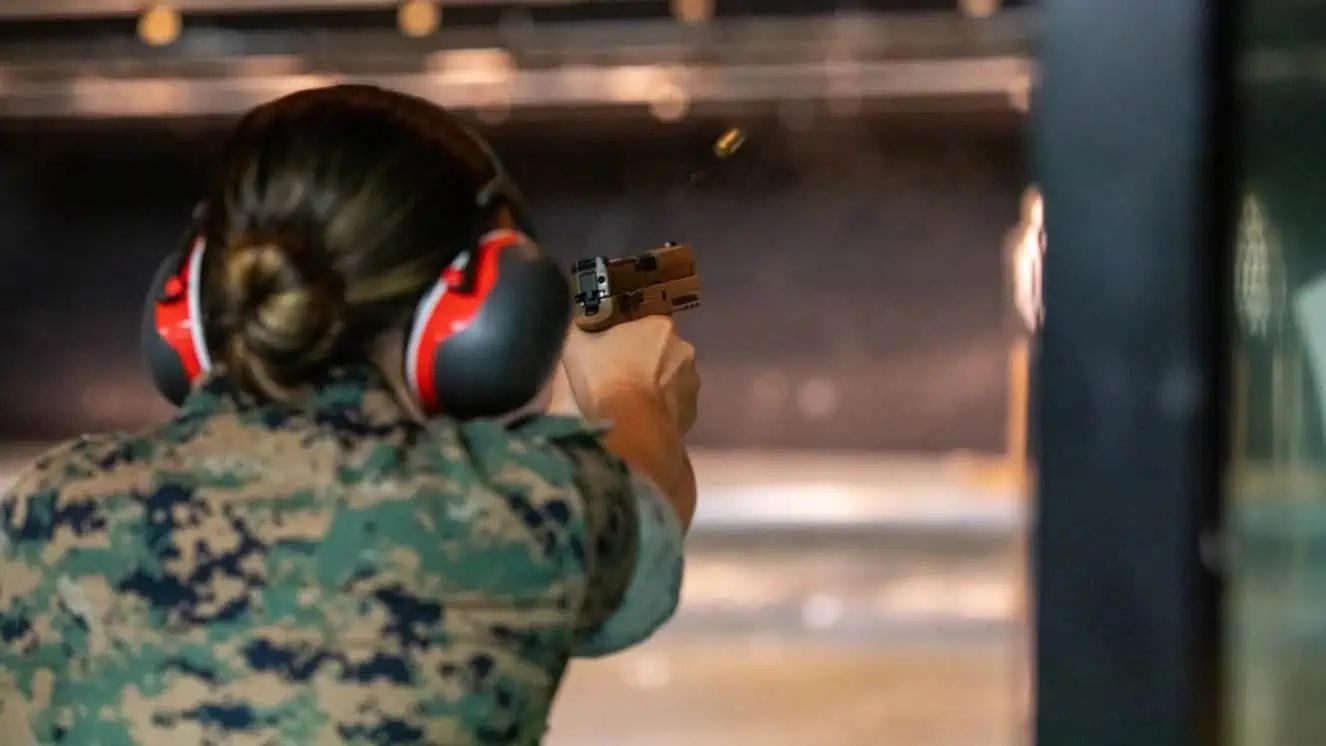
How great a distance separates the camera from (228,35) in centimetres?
147

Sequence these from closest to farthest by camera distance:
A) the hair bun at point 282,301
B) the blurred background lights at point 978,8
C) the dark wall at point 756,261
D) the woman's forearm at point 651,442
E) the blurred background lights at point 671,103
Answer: the hair bun at point 282,301 < the woman's forearm at point 651,442 < the blurred background lights at point 978,8 < the blurred background lights at point 671,103 < the dark wall at point 756,261

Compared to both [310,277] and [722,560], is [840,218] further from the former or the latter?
[310,277]

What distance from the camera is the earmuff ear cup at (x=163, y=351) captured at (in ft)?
2.12

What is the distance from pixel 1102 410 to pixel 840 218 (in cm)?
135

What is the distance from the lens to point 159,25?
57.4 inches

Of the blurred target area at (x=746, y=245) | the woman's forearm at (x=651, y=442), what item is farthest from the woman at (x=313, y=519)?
the blurred target area at (x=746, y=245)

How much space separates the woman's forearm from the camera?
2.38ft

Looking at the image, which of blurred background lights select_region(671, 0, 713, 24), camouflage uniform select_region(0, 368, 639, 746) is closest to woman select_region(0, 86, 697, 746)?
camouflage uniform select_region(0, 368, 639, 746)

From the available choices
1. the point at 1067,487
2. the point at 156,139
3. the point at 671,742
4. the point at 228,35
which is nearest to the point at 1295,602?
the point at 1067,487

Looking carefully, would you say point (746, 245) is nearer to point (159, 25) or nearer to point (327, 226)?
point (159, 25)

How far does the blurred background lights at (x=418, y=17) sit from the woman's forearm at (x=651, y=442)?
2.62 ft

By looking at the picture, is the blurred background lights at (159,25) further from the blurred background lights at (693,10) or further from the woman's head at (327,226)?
the woman's head at (327,226)

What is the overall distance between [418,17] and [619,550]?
3.15 feet

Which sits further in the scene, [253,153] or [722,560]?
[722,560]
